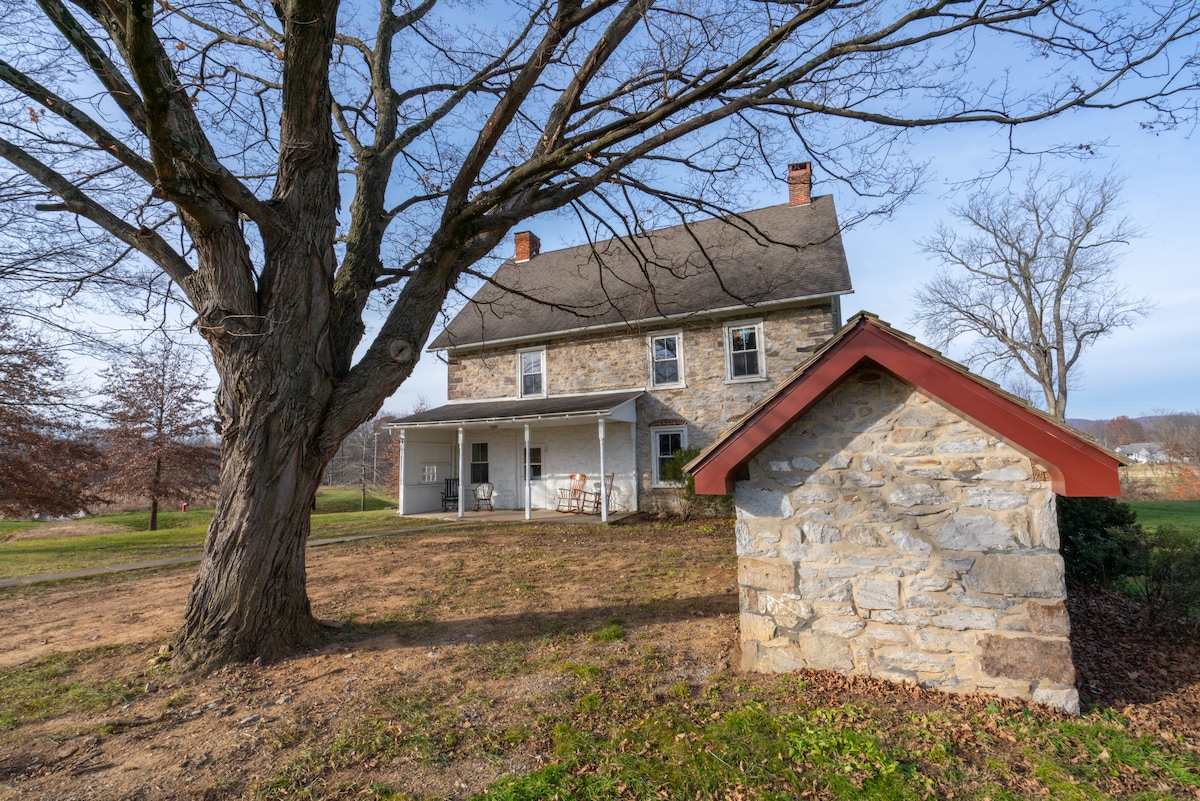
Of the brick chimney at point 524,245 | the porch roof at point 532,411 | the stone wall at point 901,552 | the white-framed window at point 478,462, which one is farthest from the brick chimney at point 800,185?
the stone wall at point 901,552

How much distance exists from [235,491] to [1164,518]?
19840 mm

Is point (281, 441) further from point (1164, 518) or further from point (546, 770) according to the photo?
point (1164, 518)

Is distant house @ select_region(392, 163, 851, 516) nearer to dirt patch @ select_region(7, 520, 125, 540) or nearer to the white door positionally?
the white door

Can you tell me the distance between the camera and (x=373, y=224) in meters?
5.52

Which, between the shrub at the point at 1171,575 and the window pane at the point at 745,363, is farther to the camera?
the window pane at the point at 745,363

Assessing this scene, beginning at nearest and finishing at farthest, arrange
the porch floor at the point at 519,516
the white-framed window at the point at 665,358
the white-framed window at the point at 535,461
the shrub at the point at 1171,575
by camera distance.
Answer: the shrub at the point at 1171,575 → the porch floor at the point at 519,516 → the white-framed window at the point at 665,358 → the white-framed window at the point at 535,461

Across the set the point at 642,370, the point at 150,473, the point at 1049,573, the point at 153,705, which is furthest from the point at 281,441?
the point at 150,473

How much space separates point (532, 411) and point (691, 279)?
626cm

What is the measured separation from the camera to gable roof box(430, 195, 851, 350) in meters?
13.6

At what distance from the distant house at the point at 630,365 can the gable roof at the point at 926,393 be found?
328 inches

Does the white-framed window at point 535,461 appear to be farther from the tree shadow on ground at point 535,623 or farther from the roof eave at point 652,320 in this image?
the tree shadow on ground at point 535,623

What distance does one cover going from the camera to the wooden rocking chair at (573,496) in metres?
15.5

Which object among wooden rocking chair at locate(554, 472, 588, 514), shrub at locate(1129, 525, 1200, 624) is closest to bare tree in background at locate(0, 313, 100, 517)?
wooden rocking chair at locate(554, 472, 588, 514)

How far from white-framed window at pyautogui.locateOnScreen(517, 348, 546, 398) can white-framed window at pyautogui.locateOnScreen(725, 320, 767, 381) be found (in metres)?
5.79
